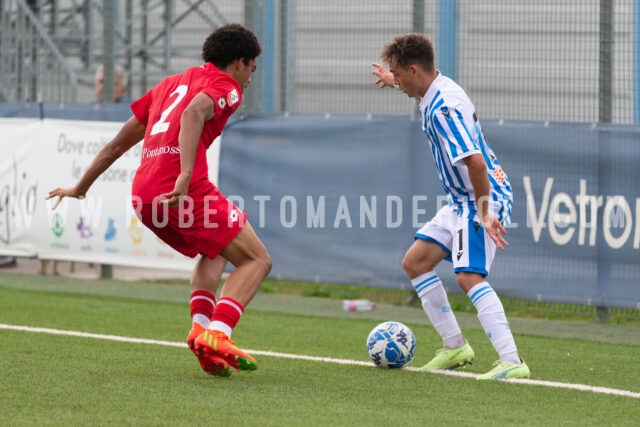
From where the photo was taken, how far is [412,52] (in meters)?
6.17

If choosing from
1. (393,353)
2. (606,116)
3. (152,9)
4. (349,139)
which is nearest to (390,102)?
(349,139)

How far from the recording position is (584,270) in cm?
927

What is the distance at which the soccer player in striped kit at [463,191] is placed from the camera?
5.89 meters

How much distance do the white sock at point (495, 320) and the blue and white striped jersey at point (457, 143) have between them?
426 millimetres

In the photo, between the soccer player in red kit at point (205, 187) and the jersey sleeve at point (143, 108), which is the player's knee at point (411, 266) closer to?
the soccer player in red kit at point (205, 187)

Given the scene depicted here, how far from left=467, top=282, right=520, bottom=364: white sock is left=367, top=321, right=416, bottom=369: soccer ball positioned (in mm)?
520

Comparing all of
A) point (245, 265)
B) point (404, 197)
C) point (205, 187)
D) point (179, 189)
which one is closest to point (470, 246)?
point (245, 265)

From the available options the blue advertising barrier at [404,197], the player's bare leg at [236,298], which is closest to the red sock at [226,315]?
the player's bare leg at [236,298]

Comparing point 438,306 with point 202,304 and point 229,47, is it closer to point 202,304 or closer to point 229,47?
point 202,304

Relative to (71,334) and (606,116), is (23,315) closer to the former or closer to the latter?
(71,334)

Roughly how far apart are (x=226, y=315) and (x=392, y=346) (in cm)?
108

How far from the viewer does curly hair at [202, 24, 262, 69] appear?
6027mm

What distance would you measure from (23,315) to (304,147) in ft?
10.8

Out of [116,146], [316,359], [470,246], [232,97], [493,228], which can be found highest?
[232,97]
